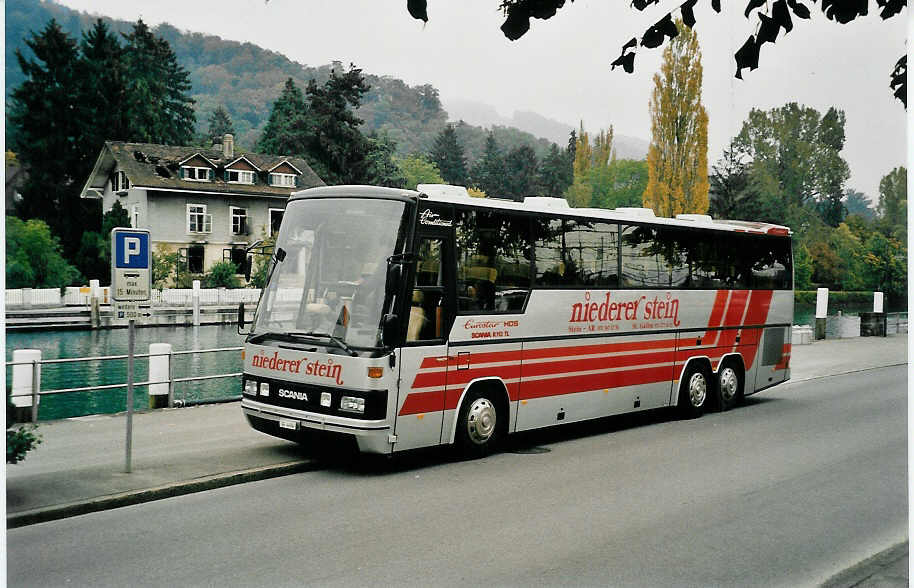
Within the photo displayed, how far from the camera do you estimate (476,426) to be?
11078 mm

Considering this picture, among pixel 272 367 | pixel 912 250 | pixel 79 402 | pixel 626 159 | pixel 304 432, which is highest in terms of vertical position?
pixel 626 159

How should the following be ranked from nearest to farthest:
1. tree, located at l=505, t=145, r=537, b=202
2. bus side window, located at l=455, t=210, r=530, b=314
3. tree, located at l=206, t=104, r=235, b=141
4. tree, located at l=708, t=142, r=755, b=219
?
bus side window, located at l=455, t=210, r=530, b=314
tree, located at l=708, t=142, r=755, b=219
tree, located at l=505, t=145, r=537, b=202
tree, located at l=206, t=104, r=235, b=141

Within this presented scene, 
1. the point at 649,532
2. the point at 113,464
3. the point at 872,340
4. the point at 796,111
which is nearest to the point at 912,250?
the point at 649,532

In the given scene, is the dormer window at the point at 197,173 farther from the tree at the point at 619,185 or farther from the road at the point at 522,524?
the road at the point at 522,524

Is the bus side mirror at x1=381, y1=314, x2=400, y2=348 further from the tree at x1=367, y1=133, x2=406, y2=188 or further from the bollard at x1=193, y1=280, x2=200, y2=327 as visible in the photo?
the tree at x1=367, y1=133, x2=406, y2=188

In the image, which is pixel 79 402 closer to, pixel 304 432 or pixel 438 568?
pixel 304 432

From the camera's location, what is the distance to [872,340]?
1314 inches

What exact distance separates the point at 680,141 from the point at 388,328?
42.2m

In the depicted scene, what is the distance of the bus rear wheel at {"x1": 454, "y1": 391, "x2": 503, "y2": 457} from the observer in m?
11.0

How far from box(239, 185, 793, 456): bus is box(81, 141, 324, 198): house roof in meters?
48.9

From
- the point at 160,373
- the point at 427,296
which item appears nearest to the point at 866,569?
the point at 427,296

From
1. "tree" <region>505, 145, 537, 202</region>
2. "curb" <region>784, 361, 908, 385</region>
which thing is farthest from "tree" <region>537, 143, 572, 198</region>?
"curb" <region>784, 361, 908, 385</region>

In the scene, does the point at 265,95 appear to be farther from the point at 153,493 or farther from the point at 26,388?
the point at 153,493

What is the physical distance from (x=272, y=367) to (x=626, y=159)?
70106 mm
